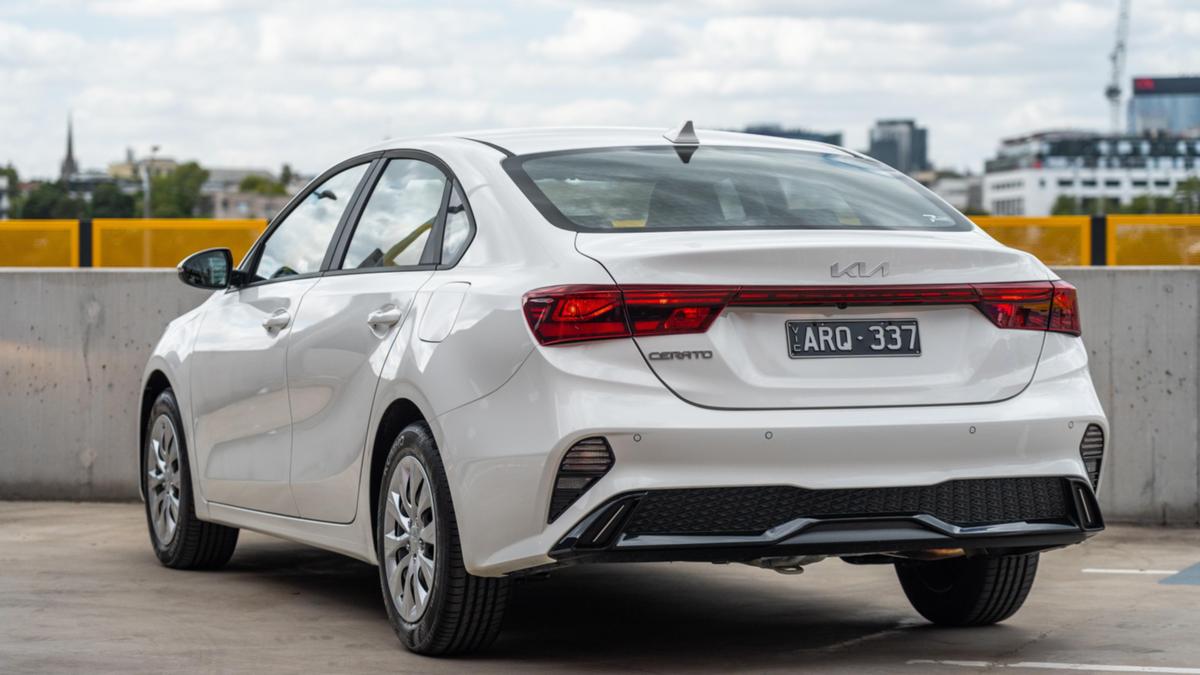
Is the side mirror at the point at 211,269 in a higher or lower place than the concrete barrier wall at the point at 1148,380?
higher

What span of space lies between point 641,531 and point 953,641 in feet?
5.18

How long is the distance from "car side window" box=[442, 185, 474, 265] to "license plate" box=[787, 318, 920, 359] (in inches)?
43.7

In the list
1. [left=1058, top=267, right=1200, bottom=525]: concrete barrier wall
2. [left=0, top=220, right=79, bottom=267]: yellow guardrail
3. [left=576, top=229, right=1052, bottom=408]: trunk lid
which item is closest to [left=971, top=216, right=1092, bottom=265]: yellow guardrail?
[left=1058, top=267, right=1200, bottom=525]: concrete barrier wall

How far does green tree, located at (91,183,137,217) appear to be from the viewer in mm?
176875

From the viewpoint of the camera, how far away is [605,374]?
5.14 metres

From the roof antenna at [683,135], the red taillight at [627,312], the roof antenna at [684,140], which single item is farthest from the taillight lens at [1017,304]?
the roof antenna at [683,135]

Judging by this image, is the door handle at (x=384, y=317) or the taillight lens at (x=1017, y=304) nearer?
the taillight lens at (x=1017, y=304)

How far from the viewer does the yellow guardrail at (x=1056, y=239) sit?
17.2 metres

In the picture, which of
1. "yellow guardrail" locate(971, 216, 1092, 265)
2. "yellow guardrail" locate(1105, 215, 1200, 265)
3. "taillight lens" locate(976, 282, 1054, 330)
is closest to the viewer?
"taillight lens" locate(976, 282, 1054, 330)

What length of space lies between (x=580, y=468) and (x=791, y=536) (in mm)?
595

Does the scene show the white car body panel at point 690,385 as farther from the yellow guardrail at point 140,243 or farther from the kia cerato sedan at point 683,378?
the yellow guardrail at point 140,243

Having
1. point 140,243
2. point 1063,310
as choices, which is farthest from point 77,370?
point 140,243

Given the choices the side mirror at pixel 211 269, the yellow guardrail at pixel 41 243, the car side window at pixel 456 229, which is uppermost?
the yellow guardrail at pixel 41 243

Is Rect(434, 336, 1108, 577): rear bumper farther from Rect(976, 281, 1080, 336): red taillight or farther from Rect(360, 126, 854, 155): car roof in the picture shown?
Rect(360, 126, 854, 155): car roof
